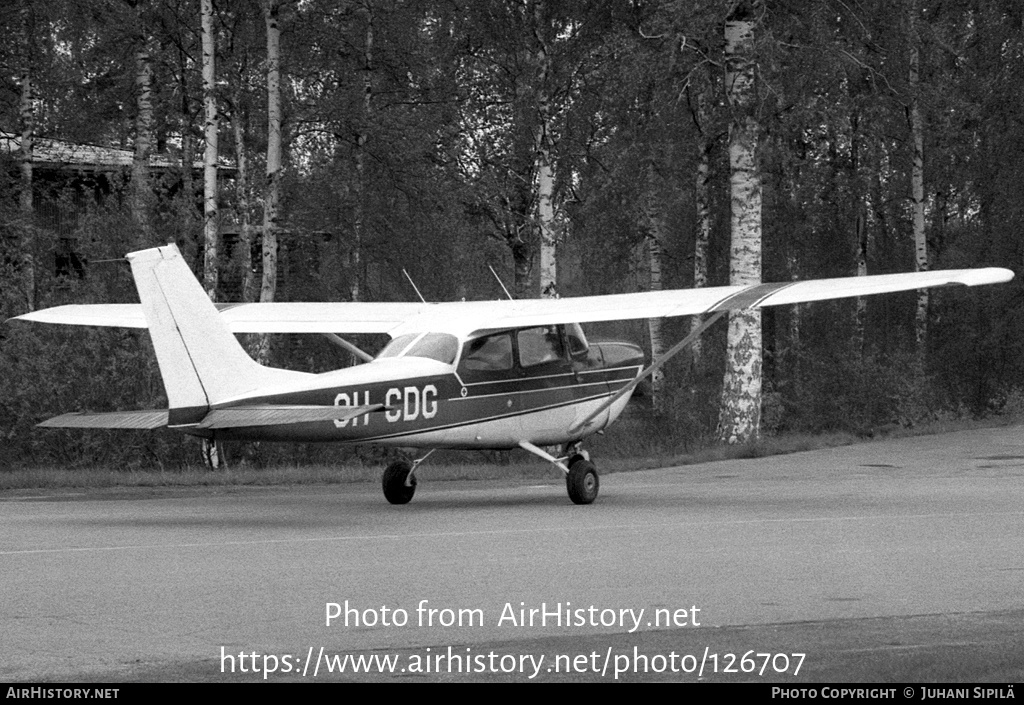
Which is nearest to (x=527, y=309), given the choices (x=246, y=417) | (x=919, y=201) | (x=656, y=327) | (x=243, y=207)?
(x=246, y=417)

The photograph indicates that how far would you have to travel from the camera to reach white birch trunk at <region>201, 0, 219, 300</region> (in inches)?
1068

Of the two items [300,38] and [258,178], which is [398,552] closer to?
[300,38]

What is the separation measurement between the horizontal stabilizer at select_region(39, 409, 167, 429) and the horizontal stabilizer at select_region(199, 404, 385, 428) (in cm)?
64

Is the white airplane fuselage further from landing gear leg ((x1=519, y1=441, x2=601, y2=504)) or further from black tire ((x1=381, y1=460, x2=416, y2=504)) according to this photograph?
black tire ((x1=381, y1=460, x2=416, y2=504))

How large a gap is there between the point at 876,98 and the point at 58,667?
23641mm

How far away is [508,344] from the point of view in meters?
18.6

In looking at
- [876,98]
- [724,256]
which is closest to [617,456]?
[876,98]

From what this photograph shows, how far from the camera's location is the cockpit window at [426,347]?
17547 mm

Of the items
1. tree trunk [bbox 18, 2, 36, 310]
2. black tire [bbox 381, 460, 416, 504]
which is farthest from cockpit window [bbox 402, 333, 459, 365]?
tree trunk [bbox 18, 2, 36, 310]

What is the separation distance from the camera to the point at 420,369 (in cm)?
1719

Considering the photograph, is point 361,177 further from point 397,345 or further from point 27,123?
point 397,345

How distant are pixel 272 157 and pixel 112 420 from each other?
12.1 metres

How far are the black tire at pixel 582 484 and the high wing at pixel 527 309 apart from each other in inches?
67.6

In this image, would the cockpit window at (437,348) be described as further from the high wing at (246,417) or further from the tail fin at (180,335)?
the tail fin at (180,335)
